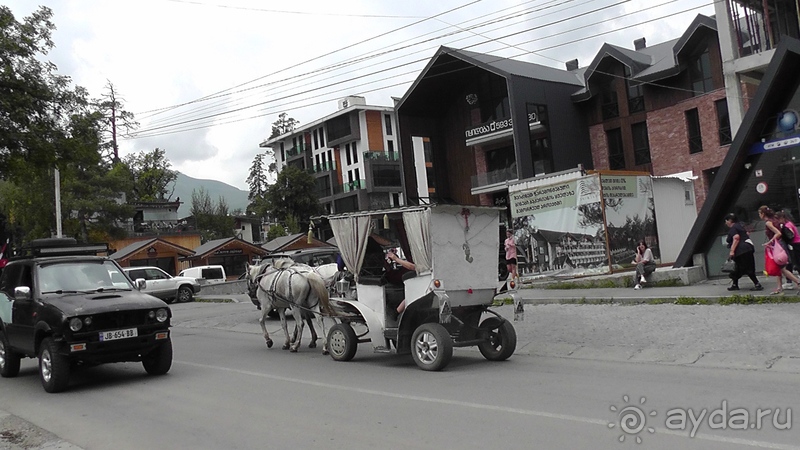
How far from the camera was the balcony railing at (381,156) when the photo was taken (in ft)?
225

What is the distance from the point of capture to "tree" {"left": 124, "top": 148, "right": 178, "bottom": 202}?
251 ft

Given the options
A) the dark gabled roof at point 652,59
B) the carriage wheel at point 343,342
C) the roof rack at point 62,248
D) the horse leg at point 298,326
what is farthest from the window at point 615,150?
the carriage wheel at point 343,342

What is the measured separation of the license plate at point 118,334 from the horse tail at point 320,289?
3.66 meters

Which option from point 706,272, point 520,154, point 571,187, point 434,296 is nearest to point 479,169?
point 520,154

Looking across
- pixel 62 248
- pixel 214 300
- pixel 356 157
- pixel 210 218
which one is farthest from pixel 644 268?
pixel 210 218

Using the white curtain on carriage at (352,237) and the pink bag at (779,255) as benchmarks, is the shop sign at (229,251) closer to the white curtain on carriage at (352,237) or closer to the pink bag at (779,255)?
the white curtain on carriage at (352,237)

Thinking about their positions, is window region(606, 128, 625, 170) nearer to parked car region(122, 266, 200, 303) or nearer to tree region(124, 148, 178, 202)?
parked car region(122, 266, 200, 303)

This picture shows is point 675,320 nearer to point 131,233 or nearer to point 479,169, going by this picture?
point 479,169

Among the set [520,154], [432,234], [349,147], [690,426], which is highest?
[349,147]

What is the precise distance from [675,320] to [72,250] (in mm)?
13140

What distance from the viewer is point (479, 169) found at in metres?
42.5

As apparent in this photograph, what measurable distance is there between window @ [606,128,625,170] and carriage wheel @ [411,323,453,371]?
3244 centimetres

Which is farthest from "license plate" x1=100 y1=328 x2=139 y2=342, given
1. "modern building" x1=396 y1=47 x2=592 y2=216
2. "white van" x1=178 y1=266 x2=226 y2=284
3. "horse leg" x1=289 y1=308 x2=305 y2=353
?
"white van" x1=178 y1=266 x2=226 y2=284

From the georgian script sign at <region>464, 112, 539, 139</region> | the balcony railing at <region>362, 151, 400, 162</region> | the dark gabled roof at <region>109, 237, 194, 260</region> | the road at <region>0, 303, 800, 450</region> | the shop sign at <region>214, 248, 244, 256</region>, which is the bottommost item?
the road at <region>0, 303, 800, 450</region>
